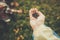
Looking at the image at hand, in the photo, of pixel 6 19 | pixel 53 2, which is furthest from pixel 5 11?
pixel 53 2

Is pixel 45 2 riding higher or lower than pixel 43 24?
higher

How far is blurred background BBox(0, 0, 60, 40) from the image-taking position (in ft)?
5.54

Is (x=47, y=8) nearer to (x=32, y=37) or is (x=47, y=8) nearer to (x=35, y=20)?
(x=35, y=20)

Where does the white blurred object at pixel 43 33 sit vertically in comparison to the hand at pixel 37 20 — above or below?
below

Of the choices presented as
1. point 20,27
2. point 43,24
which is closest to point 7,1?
point 20,27

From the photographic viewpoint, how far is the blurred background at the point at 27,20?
66.5 inches

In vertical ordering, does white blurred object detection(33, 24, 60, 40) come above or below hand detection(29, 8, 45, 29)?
below

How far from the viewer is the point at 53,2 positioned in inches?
67.4

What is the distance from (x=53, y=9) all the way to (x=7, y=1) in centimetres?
40

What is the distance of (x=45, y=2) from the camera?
1715mm

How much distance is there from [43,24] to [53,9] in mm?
151

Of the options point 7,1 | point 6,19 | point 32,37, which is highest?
point 7,1

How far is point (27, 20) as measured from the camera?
5.58 ft

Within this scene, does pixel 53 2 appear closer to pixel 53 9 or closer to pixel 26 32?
pixel 53 9
